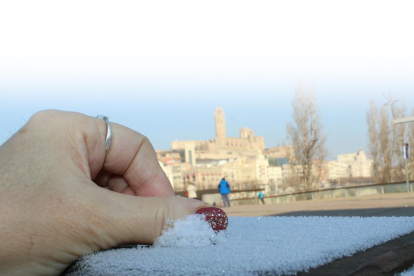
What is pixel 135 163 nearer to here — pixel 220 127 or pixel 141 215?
pixel 141 215

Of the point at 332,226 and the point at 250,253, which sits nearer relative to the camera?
the point at 250,253

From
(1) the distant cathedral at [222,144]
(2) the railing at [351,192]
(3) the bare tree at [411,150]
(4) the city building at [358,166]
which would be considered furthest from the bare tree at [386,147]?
(1) the distant cathedral at [222,144]

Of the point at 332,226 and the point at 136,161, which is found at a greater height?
the point at 136,161

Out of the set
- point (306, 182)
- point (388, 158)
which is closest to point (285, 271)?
point (306, 182)

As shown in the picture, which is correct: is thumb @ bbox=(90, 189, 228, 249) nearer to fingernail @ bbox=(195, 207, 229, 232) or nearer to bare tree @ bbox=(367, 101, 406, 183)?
fingernail @ bbox=(195, 207, 229, 232)

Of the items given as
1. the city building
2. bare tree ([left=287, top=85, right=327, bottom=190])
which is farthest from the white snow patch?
the city building

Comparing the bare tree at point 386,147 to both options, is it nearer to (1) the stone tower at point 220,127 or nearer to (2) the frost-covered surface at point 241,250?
(2) the frost-covered surface at point 241,250

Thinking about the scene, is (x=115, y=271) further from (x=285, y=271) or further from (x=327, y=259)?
(x=327, y=259)

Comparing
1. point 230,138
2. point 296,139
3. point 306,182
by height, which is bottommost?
point 306,182
